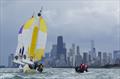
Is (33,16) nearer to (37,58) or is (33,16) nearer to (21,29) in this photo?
(21,29)

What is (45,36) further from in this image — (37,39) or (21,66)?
(21,66)

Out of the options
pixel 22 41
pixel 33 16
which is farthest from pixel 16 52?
pixel 33 16

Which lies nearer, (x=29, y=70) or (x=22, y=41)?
(x=29, y=70)

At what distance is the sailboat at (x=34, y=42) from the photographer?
69438 millimetres

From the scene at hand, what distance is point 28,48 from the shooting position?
6988 centimetres

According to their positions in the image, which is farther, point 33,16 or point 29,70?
point 33,16

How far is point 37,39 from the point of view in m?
69.7

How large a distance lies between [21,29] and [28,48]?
500 cm

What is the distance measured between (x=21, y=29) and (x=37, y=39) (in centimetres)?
500

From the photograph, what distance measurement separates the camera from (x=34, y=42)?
69.6 meters

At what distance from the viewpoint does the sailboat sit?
2734 inches


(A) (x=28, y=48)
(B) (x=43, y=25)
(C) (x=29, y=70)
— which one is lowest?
(C) (x=29, y=70)

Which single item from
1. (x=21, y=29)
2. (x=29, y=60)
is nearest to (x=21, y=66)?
(x=29, y=60)

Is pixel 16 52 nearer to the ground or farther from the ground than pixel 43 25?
nearer to the ground
